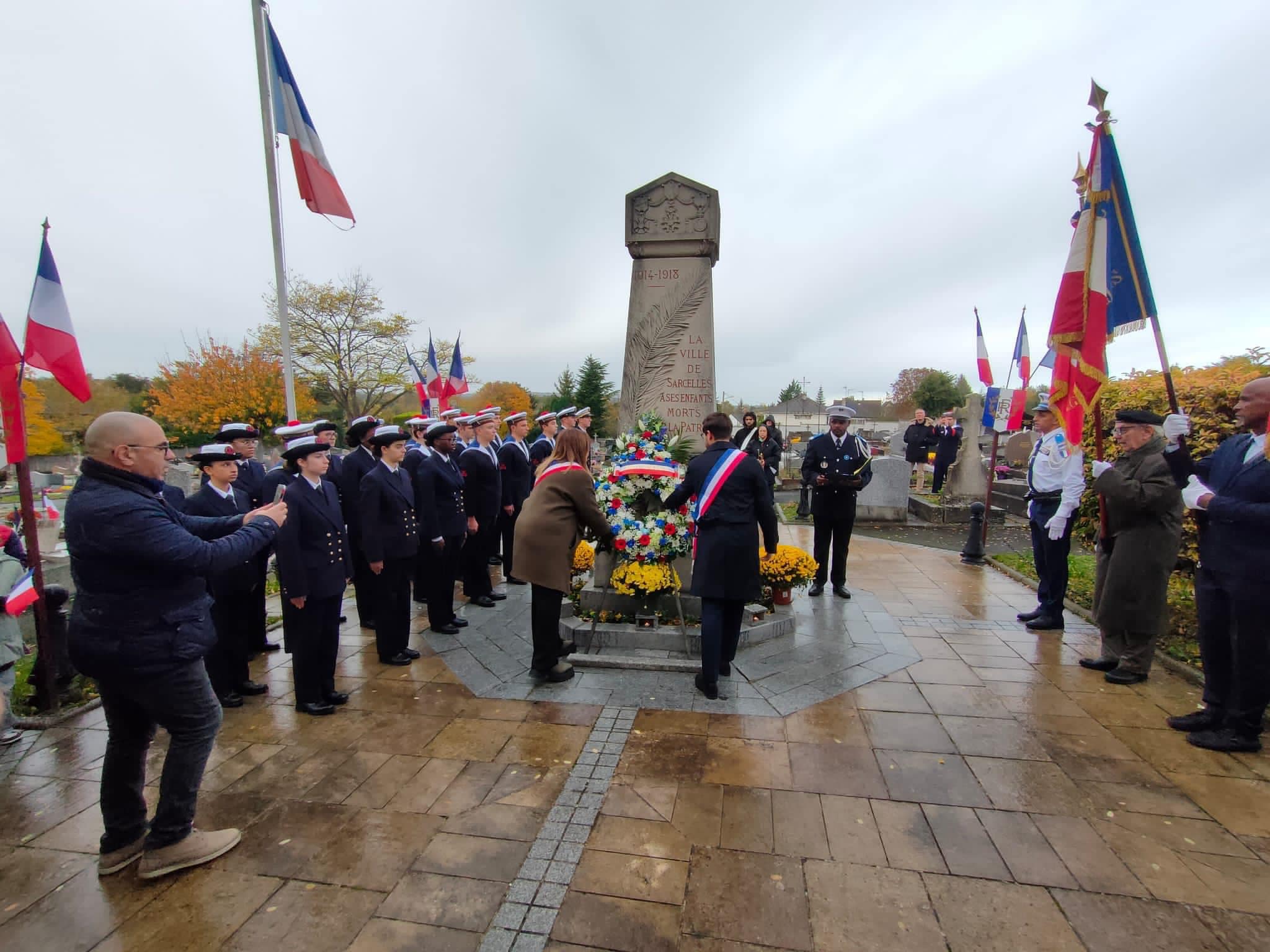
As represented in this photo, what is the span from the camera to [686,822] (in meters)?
→ 2.95

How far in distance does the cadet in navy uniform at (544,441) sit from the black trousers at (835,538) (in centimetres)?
381

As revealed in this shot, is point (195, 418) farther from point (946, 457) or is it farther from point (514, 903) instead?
point (514, 903)

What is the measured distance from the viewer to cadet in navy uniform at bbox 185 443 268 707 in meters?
4.26

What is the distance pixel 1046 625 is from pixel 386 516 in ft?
20.3

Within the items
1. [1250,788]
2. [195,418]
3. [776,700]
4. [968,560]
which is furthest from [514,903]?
[195,418]

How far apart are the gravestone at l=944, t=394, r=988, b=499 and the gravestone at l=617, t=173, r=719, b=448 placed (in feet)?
32.6

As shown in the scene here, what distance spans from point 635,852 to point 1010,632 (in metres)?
4.67

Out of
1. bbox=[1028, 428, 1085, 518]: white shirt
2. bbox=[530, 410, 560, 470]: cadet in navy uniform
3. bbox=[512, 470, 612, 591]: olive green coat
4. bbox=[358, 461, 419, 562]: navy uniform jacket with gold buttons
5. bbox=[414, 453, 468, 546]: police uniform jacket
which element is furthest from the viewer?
bbox=[530, 410, 560, 470]: cadet in navy uniform

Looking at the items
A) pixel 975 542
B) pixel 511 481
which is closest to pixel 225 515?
pixel 511 481

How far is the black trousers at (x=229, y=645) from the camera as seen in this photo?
170 inches

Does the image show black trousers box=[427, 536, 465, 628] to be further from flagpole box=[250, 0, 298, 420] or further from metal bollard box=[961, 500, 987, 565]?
metal bollard box=[961, 500, 987, 565]

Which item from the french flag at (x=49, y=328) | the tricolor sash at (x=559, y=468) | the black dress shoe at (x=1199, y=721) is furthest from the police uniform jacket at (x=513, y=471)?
the black dress shoe at (x=1199, y=721)

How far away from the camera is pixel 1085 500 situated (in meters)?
7.14

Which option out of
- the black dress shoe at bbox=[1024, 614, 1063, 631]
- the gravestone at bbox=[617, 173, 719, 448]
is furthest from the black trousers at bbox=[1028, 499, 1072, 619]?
the gravestone at bbox=[617, 173, 719, 448]
